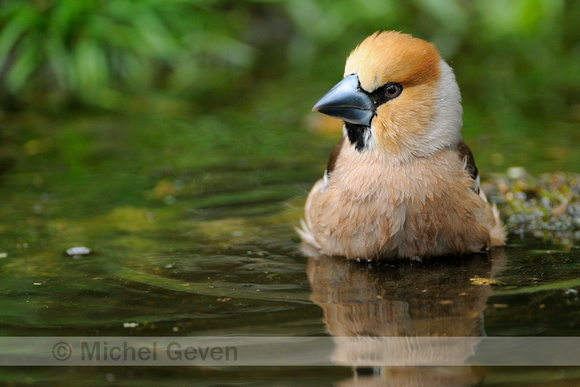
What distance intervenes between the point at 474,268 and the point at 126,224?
2.32 m

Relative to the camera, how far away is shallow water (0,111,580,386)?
3.23 m

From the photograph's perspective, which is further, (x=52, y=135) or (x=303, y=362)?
(x=52, y=135)

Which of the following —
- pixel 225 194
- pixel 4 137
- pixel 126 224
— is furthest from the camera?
pixel 4 137

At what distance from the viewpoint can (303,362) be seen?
307 centimetres

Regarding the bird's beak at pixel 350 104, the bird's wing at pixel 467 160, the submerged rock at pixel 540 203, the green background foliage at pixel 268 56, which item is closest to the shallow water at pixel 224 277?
the submerged rock at pixel 540 203

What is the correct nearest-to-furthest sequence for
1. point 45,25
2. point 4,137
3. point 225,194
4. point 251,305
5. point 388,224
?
point 251,305 → point 388,224 → point 225,194 → point 4,137 → point 45,25

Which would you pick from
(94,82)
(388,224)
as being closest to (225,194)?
(388,224)

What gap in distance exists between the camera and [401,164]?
4.19 meters

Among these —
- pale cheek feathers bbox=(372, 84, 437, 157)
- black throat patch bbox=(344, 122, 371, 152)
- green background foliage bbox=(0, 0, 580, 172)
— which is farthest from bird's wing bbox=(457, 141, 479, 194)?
green background foliage bbox=(0, 0, 580, 172)

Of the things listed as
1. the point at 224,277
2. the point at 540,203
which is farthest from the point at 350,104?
the point at 540,203

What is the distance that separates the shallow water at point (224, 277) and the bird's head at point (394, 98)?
677 millimetres

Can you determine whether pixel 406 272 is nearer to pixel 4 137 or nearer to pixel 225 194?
pixel 225 194

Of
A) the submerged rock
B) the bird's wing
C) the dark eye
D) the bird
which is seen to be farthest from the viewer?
the submerged rock

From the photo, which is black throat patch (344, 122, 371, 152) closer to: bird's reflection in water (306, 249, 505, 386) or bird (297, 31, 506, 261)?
bird (297, 31, 506, 261)
